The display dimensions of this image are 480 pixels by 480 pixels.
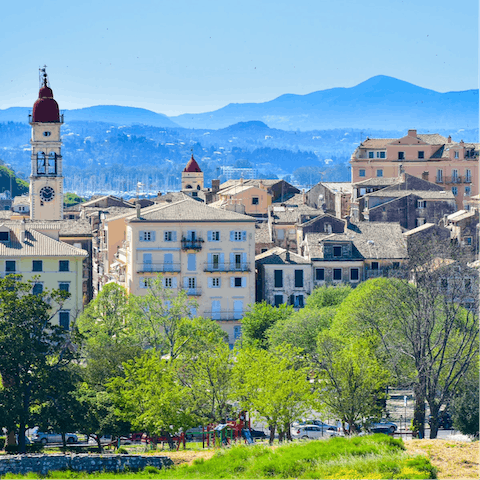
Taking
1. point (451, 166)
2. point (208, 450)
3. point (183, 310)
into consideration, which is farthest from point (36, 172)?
point (208, 450)

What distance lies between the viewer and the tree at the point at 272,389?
52844 mm

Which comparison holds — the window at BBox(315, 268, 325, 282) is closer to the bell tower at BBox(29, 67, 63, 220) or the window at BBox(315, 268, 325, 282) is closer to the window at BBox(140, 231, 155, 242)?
the window at BBox(140, 231, 155, 242)

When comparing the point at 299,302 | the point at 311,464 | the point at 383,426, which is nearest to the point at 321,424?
the point at 383,426

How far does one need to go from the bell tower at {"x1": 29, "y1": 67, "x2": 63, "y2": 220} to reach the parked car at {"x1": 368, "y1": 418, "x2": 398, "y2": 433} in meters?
79.3

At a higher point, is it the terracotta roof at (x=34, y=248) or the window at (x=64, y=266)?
the terracotta roof at (x=34, y=248)

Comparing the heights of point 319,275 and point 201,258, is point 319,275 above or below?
below

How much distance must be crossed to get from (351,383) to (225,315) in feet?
111

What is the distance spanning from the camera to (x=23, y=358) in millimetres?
49656

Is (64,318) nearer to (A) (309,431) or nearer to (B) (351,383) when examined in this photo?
(A) (309,431)

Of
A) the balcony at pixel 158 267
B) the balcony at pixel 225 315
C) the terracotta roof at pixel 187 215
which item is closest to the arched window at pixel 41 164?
the terracotta roof at pixel 187 215

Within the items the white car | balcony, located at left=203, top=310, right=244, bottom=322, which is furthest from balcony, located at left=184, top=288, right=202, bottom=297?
the white car

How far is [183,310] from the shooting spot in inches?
3135

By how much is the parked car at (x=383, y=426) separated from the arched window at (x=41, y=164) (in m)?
81.3

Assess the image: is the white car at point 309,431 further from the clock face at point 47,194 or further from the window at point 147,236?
the clock face at point 47,194
